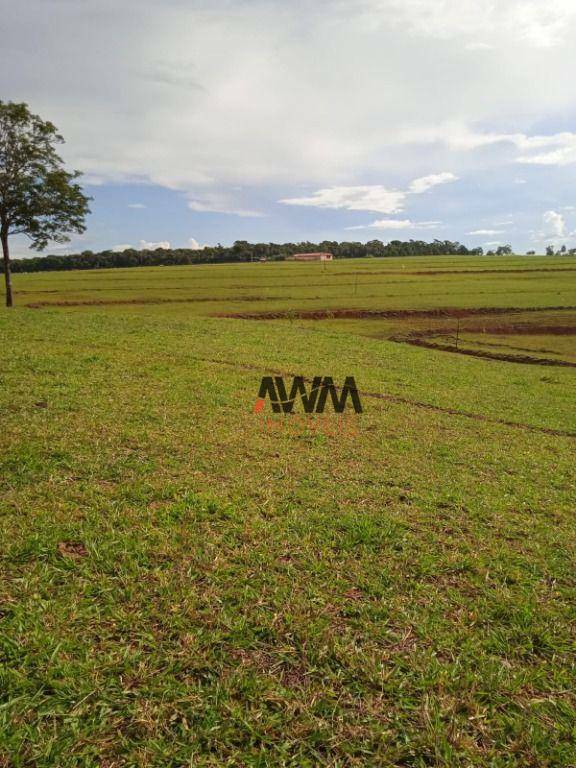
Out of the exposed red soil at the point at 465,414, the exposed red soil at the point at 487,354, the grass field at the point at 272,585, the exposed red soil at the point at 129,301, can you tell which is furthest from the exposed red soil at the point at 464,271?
the grass field at the point at 272,585

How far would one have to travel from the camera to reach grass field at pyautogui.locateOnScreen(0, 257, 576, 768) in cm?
276

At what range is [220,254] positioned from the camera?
140m

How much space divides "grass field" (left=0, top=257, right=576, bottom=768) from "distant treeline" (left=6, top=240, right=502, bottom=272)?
128 meters

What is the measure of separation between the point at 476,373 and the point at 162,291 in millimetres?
51486

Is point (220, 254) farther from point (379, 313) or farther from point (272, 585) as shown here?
point (272, 585)

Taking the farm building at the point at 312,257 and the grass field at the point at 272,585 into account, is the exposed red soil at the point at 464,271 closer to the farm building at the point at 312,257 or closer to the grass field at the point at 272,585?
the farm building at the point at 312,257

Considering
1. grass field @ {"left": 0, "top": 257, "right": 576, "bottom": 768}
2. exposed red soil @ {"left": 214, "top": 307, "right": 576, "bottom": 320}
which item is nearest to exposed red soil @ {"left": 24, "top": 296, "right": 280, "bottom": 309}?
exposed red soil @ {"left": 214, "top": 307, "right": 576, "bottom": 320}

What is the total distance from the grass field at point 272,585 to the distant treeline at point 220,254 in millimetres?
127886

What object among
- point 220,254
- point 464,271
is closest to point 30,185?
point 464,271

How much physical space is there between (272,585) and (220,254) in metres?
145

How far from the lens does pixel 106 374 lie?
1151cm

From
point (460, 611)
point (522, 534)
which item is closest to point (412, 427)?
point (522, 534)

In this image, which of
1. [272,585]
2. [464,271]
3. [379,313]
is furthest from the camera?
[464,271]

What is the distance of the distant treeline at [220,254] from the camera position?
125 m
